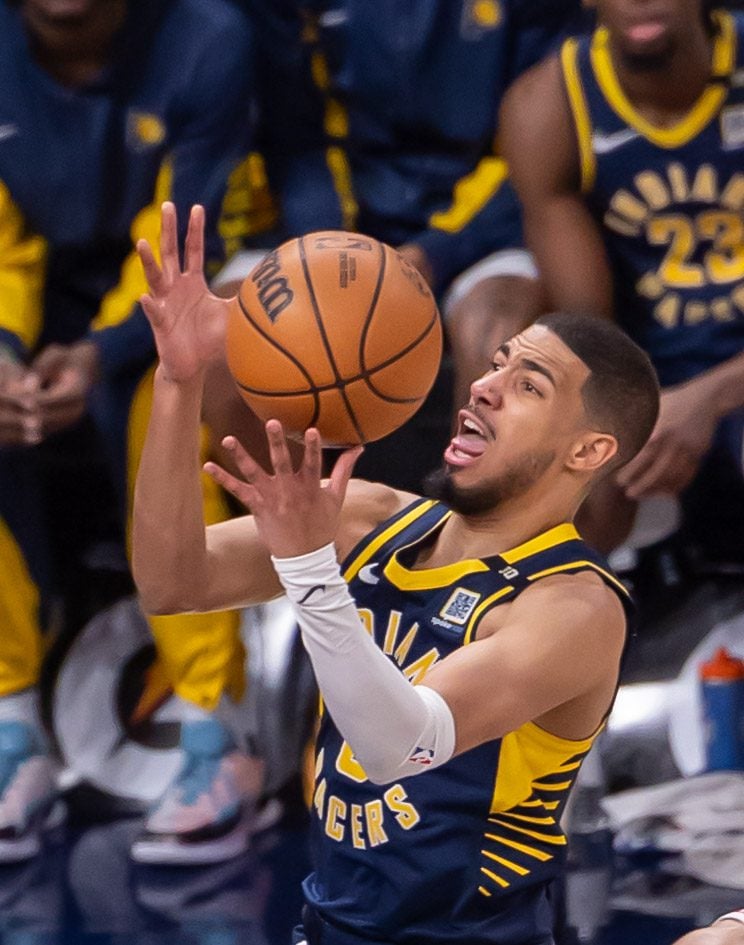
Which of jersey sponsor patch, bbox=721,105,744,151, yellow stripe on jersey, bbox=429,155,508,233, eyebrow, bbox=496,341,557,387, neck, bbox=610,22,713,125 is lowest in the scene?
yellow stripe on jersey, bbox=429,155,508,233

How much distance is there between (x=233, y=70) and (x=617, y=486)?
4.55ft

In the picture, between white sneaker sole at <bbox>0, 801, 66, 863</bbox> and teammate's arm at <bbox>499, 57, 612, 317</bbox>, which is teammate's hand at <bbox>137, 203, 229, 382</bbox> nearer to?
teammate's arm at <bbox>499, 57, 612, 317</bbox>

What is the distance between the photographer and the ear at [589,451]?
261 cm

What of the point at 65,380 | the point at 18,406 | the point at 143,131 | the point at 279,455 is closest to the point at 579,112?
the point at 143,131

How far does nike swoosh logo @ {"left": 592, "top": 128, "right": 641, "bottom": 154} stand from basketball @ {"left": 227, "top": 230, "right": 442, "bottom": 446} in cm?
176

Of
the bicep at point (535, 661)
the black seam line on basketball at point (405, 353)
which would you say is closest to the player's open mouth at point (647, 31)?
the black seam line on basketball at point (405, 353)

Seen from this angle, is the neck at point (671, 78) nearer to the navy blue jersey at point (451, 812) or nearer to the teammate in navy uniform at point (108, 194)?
the teammate in navy uniform at point (108, 194)

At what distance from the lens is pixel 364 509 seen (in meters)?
2.78

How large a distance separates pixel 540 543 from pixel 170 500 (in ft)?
1.77

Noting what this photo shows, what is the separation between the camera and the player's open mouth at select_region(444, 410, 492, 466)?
2.52m

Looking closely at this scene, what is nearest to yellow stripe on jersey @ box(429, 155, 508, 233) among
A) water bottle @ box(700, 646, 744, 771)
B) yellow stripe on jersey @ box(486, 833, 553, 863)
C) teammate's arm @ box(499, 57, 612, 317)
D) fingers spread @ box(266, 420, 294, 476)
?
teammate's arm @ box(499, 57, 612, 317)

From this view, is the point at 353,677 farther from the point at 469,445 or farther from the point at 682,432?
the point at 682,432

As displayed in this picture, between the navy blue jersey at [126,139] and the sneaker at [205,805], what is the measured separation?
0.96m

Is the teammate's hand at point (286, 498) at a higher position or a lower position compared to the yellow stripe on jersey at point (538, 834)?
higher
